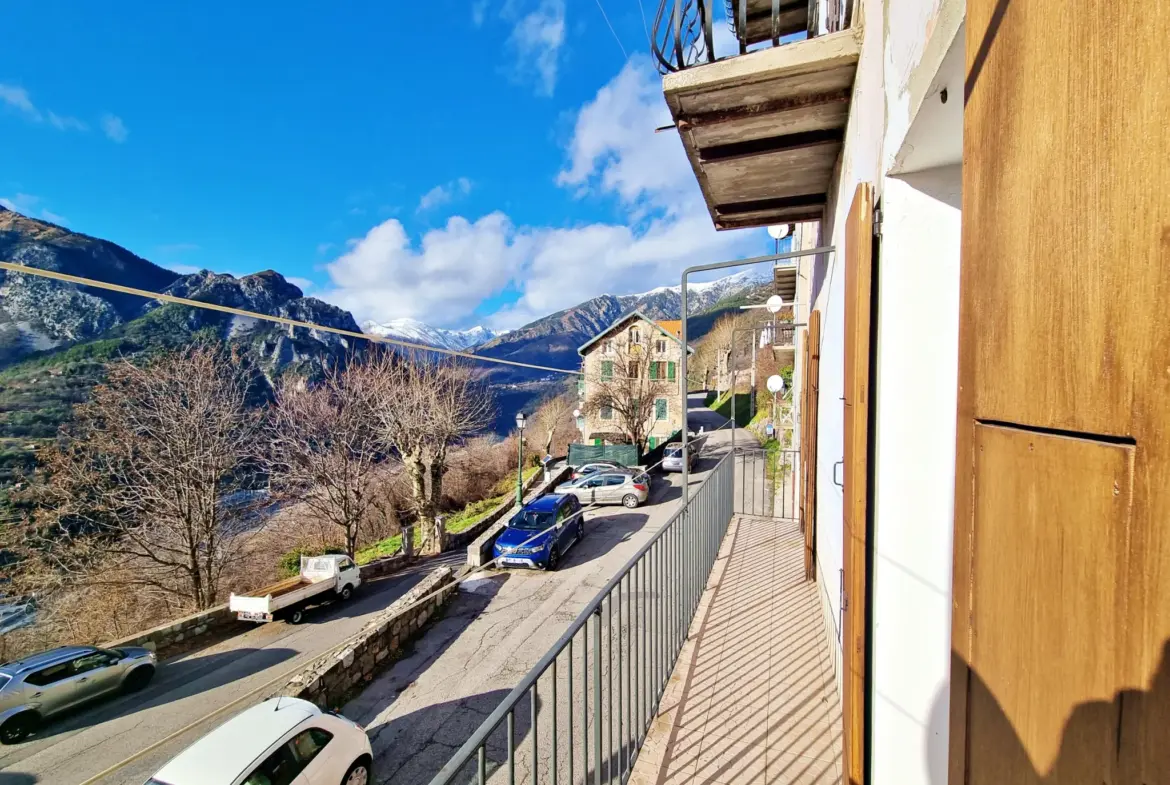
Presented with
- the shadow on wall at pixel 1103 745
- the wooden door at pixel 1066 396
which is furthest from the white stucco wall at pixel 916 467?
the shadow on wall at pixel 1103 745

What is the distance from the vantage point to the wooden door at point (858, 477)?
82.8 inches

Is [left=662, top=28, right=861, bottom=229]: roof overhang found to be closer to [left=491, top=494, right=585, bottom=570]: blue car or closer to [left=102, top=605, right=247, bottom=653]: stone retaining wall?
[left=491, top=494, right=585, bottom=570]: blue car

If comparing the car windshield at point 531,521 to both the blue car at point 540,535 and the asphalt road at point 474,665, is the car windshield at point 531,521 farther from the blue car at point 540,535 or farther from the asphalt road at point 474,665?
the asphalt road at point 474,665

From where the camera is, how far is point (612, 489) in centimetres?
→ 1700

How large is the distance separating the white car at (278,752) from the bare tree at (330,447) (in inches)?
432

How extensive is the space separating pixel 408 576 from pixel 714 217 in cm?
1306

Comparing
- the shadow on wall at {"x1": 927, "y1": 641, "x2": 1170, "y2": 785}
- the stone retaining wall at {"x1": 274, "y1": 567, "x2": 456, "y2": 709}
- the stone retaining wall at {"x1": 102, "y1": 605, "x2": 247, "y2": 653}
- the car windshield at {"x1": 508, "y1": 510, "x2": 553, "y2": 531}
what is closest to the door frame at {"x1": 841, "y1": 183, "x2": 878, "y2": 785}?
the shadow on wall at {"x1": 927, "y1": 641, "x2": 1170, "y2": 785}

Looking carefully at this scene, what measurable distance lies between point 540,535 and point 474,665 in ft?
13.2

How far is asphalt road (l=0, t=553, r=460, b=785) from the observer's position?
21.9 ft

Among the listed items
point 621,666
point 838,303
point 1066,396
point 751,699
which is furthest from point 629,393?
point 1066,396

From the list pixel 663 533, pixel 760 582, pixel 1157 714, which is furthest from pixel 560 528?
pixel 1157 714

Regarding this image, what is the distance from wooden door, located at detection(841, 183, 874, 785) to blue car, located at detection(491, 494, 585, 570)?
9525mm

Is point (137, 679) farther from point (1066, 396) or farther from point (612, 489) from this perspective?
point (1066, 396)

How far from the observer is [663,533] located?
10.6 ft
